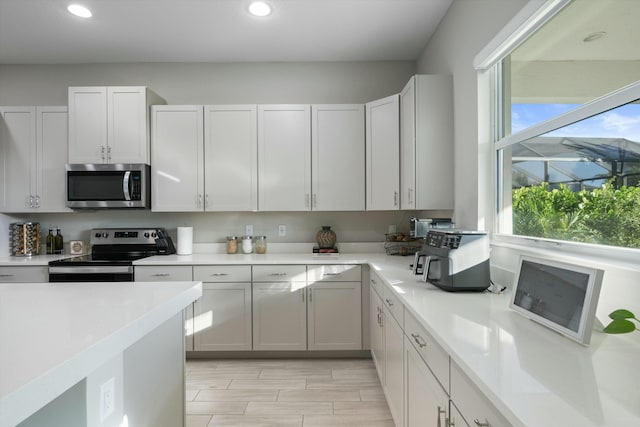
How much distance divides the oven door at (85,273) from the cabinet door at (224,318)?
670mm

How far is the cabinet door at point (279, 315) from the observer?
3.25m

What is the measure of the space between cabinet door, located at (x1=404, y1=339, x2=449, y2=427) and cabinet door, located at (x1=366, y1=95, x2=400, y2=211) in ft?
5.58

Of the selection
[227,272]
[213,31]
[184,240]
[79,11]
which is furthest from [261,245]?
[79,11]

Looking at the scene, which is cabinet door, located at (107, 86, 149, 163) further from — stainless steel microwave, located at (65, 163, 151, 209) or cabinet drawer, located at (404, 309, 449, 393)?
cabinet drawer, located at (404, 309, 449, 393)

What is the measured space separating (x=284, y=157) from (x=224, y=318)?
60.1 inches

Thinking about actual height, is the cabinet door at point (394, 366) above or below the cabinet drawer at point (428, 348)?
below

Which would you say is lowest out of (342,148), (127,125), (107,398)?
(107,398)

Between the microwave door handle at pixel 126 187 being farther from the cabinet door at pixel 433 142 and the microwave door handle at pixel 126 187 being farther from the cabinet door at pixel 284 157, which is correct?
the cabinet door at pixel 433 142

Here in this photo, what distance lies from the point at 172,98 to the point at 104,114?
2.19 feet

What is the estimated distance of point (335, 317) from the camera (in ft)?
10.7

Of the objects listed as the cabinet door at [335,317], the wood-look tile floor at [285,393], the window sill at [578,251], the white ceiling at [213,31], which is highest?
the white ceiling at [213,31]

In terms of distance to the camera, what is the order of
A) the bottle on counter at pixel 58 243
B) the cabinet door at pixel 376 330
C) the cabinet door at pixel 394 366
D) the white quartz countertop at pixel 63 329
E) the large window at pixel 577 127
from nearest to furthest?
the white quartz countertop at pixel 63 329
the large window at pixel 577 127
the cabinet door at pixel 394 366
the cabinet door at pixel 376 330
the bottle on counter at pixel 58 243

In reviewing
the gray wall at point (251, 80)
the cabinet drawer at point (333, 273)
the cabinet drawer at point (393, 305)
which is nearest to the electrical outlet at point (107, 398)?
the cabinet drawer at point (393, 305)

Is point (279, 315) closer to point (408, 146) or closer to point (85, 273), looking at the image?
point (85, 273)
